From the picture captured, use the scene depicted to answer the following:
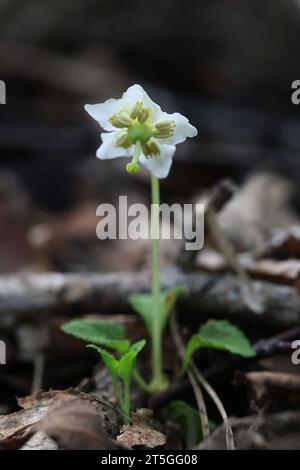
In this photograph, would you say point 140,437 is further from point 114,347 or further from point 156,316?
point 156,316

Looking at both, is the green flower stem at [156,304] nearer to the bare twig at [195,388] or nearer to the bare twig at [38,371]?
the bare twig at [195,388]

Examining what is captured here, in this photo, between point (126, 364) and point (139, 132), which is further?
point (139, 132)

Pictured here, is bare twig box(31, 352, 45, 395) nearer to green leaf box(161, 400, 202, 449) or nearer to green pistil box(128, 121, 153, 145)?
green leaf box(161, 400, 202, 449)

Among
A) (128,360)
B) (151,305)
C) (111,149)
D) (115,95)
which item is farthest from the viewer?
(115,95)

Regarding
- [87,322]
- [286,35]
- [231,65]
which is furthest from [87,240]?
A: [286,35]

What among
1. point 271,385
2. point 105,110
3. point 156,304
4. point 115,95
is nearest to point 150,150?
point 105,110
